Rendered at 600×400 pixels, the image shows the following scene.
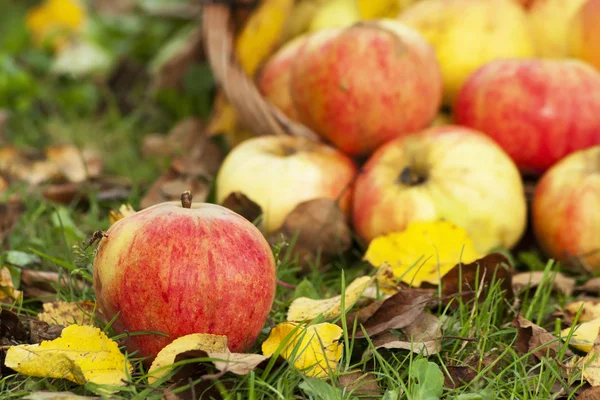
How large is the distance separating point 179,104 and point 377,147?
1.40 meters

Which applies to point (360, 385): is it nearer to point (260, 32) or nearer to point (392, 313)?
point (392, 313)

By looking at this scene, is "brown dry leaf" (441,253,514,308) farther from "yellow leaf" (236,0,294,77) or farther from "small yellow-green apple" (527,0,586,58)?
"yellow leaf" (236,0,294,77)

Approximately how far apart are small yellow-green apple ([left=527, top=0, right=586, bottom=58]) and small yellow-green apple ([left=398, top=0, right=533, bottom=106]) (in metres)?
0.14

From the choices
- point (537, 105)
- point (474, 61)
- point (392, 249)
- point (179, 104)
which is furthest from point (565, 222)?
point (179, 104)

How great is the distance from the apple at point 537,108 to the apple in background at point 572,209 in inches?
3.8

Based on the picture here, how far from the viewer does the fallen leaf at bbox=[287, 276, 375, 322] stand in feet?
4.75

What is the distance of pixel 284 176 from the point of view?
2094 millimetres

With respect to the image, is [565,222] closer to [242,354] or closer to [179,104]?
[242,354]

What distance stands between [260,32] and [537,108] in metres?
1.06

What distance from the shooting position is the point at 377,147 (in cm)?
224

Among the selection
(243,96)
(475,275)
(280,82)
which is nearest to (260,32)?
(280,82)

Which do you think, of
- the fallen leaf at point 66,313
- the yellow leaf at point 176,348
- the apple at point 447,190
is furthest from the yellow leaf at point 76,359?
the apple at point 447,190

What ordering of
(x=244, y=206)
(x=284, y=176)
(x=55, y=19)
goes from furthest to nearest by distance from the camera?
(x=55, y=19)
(x=284, y=176)
(x=244, y=206)

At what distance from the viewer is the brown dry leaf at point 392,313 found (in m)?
1.45
